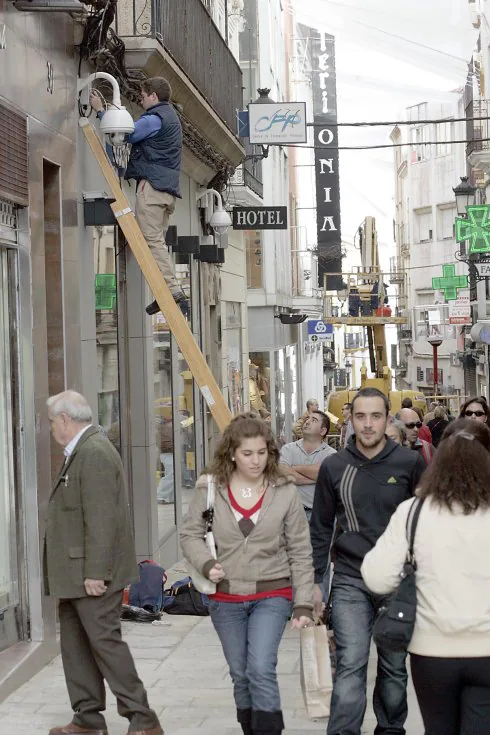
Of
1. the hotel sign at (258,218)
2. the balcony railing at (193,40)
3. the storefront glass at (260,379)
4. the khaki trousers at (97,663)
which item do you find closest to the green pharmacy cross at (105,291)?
the balcony railing at (193,40)

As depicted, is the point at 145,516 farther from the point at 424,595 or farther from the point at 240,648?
the point at 424,595

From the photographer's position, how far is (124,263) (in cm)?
1398

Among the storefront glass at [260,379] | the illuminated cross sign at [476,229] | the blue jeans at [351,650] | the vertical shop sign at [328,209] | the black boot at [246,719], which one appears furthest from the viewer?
the vertical shop sign at [328,209]

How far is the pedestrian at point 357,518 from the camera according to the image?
6.56m

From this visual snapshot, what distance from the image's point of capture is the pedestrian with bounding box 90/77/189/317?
11.4m

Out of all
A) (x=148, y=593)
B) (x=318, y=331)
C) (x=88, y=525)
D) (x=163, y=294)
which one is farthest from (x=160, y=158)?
→ (x=318, y=331)

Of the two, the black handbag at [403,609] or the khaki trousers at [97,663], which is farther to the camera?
the khaki trousers at [97,663]

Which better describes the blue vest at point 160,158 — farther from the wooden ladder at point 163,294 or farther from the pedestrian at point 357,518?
the pedestrian at point 357,518

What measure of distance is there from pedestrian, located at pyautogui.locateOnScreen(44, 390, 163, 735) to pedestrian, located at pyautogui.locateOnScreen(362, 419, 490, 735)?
2072 mm

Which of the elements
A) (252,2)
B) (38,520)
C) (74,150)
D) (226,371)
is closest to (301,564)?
(38,520)

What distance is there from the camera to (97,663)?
7.04m

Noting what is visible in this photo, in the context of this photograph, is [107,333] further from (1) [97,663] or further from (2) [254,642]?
(2) [254,642]

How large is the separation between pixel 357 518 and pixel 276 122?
1357 cm

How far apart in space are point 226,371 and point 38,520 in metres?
13.9
